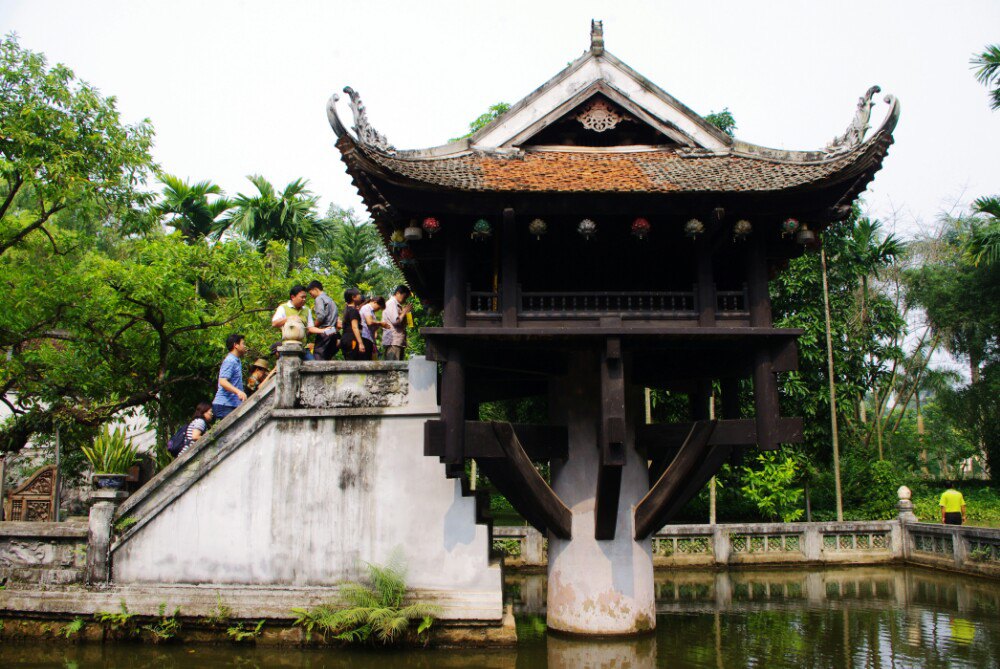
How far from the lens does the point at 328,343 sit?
9836mm

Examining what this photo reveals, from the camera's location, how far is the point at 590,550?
28.1ft

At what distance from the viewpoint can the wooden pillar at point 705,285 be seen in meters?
8.12

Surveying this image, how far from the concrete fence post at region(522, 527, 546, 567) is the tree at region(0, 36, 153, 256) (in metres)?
9.67

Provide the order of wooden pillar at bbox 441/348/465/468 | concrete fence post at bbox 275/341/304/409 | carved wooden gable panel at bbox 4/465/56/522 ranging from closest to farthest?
wooden pillar at bbox 441/348/465/468, concrete fence post at bbox 275/341/304/409, carved wooden gable panel at bbox 4/465/56/522

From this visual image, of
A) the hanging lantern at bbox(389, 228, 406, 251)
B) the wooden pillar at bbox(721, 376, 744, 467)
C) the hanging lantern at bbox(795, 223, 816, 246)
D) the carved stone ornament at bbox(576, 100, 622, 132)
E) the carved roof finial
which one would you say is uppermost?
the carved roof finial

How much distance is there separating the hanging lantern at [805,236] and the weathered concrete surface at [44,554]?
846cm

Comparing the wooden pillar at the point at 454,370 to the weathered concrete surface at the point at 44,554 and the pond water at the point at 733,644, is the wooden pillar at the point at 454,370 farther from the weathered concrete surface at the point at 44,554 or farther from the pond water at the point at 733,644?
the weathered concrete surface at the point at 44,554

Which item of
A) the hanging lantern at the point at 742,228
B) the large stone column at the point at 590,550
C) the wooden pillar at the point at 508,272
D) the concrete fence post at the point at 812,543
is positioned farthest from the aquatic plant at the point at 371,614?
the concrete fence post at the point at 812,543

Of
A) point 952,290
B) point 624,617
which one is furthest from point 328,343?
point 952,290

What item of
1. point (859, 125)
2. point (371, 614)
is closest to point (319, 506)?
point (371, 614)

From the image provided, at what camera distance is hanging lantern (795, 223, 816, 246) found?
823 cm

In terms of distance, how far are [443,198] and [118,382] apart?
8294 millimetres

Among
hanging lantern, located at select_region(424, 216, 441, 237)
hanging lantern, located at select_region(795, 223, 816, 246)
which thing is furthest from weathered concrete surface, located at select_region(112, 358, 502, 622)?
hanging lantern, located at select_region(795, 223, 816, 246)

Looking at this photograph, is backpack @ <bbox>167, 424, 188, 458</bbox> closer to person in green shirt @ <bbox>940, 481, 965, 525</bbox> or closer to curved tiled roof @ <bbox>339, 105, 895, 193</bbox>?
curved tiled roof @ <bbox>339, 105, 895, 193</bbox>
